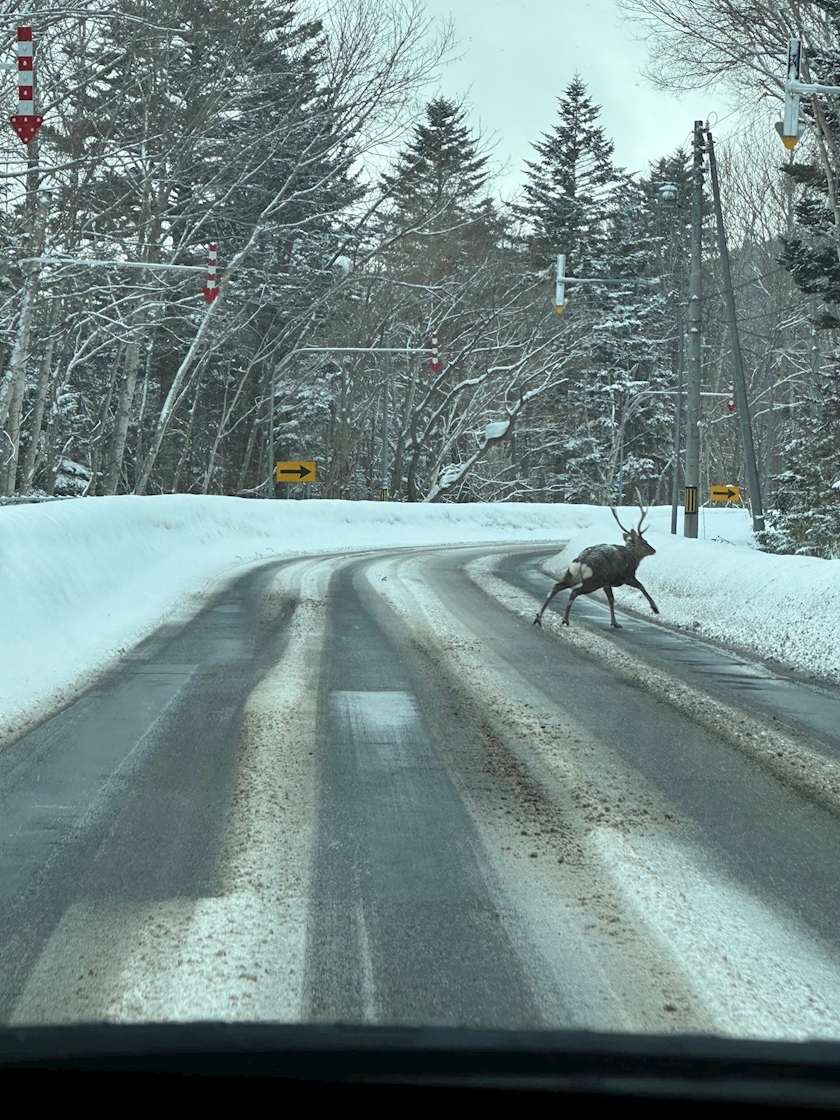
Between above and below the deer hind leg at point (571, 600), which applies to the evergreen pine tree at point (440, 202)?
above

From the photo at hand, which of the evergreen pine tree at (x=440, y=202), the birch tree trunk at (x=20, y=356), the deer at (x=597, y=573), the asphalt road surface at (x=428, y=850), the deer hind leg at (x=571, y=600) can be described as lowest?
the asphalt road surface at (x=428, y=850)

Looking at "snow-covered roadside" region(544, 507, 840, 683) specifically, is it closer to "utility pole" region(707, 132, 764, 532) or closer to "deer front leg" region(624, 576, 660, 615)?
"deer front leg" region(624, 576, 660, 615)

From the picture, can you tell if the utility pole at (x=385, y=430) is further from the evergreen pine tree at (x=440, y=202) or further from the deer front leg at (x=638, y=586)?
the deer front leg at (x=638, y=586)

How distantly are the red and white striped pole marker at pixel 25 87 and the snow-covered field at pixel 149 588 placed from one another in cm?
502

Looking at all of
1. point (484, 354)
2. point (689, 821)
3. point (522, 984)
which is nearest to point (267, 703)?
point (689, 821)

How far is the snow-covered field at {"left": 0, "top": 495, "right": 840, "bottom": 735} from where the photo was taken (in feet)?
29.8

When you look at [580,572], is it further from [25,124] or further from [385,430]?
[385,430]

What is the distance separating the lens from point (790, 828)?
482 centimetres

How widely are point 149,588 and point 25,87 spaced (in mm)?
6732

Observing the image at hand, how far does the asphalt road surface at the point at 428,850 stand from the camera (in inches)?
123

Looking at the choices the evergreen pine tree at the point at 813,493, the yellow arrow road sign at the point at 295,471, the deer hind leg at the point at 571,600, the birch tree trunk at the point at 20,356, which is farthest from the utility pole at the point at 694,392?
the yellow arrow road sign at the point at 295,471

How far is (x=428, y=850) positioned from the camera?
14.5ft

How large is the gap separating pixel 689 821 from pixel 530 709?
252 cm

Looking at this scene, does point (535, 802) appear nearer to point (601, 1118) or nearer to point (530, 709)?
point (530, 709)
